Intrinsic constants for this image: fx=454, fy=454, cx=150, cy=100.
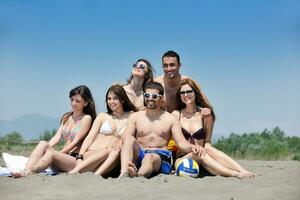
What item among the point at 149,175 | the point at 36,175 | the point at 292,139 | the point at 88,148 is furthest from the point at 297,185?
the point at 292,139

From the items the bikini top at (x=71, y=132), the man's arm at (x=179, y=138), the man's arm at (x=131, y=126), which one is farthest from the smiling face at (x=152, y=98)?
the bikini top at (x=71, y=132)

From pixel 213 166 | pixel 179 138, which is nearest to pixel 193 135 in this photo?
pixel 179 138

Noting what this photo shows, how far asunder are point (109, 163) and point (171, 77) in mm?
2307

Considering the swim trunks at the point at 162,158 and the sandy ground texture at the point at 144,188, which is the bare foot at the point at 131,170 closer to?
the sandy ground texture at the point at 144,188

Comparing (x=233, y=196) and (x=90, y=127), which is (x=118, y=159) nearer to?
(x=90, y=127)

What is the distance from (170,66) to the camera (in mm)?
8398

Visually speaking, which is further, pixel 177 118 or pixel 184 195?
pixel 177 118

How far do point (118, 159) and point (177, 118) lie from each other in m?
1.26

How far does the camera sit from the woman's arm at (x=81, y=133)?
7664 mm

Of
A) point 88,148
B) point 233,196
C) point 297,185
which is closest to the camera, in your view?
point 233,196

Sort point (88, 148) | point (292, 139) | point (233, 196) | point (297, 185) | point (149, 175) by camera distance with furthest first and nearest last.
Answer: point (292, 139) < point (88, 148) < point (149, 175) < point (297, 185) < point (233, 196)

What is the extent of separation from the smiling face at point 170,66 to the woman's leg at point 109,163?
2093 mm

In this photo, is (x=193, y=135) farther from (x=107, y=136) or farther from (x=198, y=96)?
(x=107, y=136)

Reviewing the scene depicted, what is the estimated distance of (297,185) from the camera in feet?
20.8
